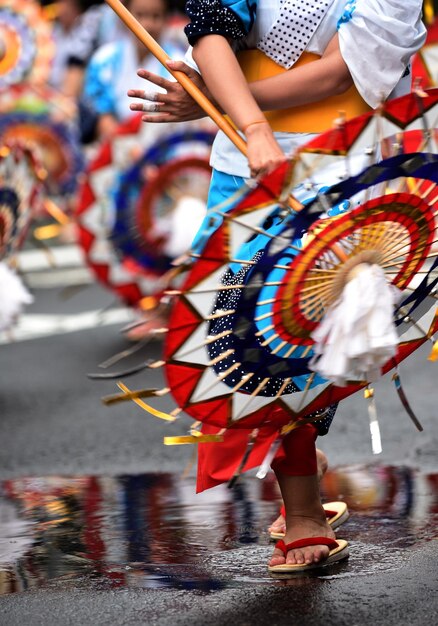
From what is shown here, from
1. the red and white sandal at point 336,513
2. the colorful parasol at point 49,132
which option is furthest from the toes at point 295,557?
the colorful parasol at point 49,132

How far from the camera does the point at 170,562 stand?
3912 millimetres

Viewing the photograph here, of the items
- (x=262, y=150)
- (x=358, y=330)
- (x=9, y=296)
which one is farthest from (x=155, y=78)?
(x=9, y=296)

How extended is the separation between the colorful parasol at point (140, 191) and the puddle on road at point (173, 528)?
3.00m

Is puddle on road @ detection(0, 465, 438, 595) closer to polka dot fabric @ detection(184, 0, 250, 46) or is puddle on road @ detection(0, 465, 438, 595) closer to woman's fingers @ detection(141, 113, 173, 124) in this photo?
woman's fingers @ detection(141, 113, 173, 124)

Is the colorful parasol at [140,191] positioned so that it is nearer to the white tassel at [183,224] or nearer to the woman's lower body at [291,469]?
the white tassel at [183,224]

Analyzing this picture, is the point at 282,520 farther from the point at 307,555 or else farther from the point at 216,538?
the point at 307,555

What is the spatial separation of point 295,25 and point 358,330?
0.80 m

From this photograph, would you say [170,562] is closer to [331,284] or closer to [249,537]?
[249,537]

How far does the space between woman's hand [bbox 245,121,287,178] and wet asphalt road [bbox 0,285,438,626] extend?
95 centimetres

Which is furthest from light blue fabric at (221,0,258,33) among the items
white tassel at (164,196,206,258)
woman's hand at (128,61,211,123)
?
white tassel at (164,196,206,258)

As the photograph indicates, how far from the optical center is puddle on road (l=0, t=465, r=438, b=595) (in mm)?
3797

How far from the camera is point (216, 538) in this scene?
4.16 meters

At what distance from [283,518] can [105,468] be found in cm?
132

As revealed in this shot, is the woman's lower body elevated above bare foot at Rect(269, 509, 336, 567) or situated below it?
above
